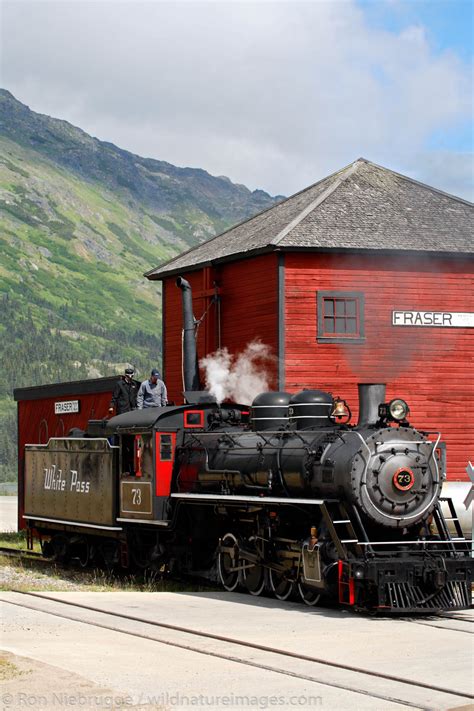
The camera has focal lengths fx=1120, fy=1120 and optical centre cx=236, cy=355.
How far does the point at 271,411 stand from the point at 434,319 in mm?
10504

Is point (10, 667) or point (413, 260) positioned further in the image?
point (413, 260)

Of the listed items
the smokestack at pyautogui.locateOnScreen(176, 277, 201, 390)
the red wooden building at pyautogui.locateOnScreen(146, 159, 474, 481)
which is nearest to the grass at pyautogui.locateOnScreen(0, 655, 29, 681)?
the red wooden building at pyautogui.locateOnScreen(146, 159, 474, 481)

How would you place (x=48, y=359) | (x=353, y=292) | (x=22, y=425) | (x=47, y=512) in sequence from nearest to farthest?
(x=47, y=512) → (x=353, y=292) → (x=22, y=425) → (x=48, y=359)

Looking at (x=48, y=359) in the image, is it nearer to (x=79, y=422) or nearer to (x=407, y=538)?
(x=79, y=422)

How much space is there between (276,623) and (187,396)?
6653 millimetres

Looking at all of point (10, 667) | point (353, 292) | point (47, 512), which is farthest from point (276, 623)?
point (353, 292)

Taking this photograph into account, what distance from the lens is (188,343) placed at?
90.4ft

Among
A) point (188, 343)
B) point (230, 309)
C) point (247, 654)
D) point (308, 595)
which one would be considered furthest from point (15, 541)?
point (247, 654)

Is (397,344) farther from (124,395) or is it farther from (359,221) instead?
(124,395)

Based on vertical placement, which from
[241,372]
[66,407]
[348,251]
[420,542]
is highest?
[348,251]

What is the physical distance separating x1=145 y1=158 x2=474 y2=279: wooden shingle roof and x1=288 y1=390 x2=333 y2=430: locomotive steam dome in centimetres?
954

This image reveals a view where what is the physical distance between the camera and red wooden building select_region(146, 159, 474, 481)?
25500mm

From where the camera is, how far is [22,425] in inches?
1247

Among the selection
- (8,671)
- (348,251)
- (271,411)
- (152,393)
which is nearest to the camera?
(8,671)
